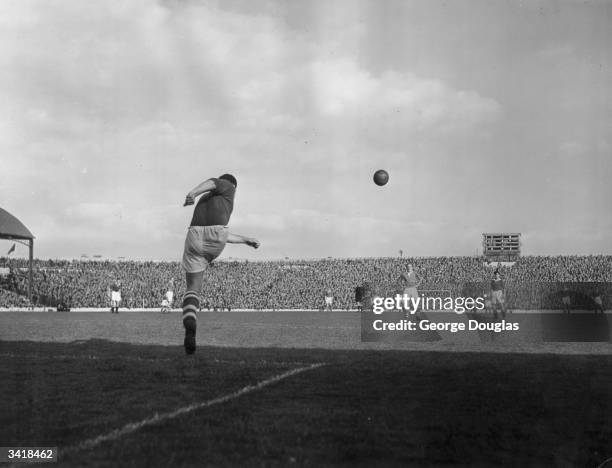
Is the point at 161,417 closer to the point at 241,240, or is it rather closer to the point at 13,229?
the point at 241,240

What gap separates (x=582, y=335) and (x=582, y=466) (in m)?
13.1

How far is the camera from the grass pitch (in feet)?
13.2

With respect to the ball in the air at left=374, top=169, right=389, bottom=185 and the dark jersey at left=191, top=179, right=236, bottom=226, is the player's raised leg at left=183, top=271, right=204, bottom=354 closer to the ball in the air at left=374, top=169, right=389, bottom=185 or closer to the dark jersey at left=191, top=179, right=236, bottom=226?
the dark jersey at left=191, top=179, right=236, bottom=226

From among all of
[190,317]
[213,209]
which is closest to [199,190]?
[213,209]

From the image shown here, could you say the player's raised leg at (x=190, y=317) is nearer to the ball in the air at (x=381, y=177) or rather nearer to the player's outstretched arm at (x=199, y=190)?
the player's outstretched arm at (x=199, y=190)

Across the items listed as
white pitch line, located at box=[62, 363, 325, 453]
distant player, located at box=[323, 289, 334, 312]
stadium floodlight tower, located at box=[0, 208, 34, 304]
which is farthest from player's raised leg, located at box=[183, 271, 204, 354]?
distant player, located at box=[323, 289, 334, 312]

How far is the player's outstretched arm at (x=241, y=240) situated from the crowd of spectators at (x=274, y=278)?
120 ft

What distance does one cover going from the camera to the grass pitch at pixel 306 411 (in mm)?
4027

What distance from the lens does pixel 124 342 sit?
476 inches

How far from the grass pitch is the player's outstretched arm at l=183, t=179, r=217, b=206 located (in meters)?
2.08

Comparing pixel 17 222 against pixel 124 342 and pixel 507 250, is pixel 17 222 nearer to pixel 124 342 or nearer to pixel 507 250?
pixel 124 342

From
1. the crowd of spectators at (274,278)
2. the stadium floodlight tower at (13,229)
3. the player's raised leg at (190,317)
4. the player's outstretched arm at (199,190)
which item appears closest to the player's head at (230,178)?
the player's outstretched arm at (199,190)

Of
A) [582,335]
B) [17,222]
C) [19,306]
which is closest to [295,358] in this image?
[582,335]

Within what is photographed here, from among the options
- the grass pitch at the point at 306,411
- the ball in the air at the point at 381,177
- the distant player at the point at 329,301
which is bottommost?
the grass pitch at the point at 306,411
